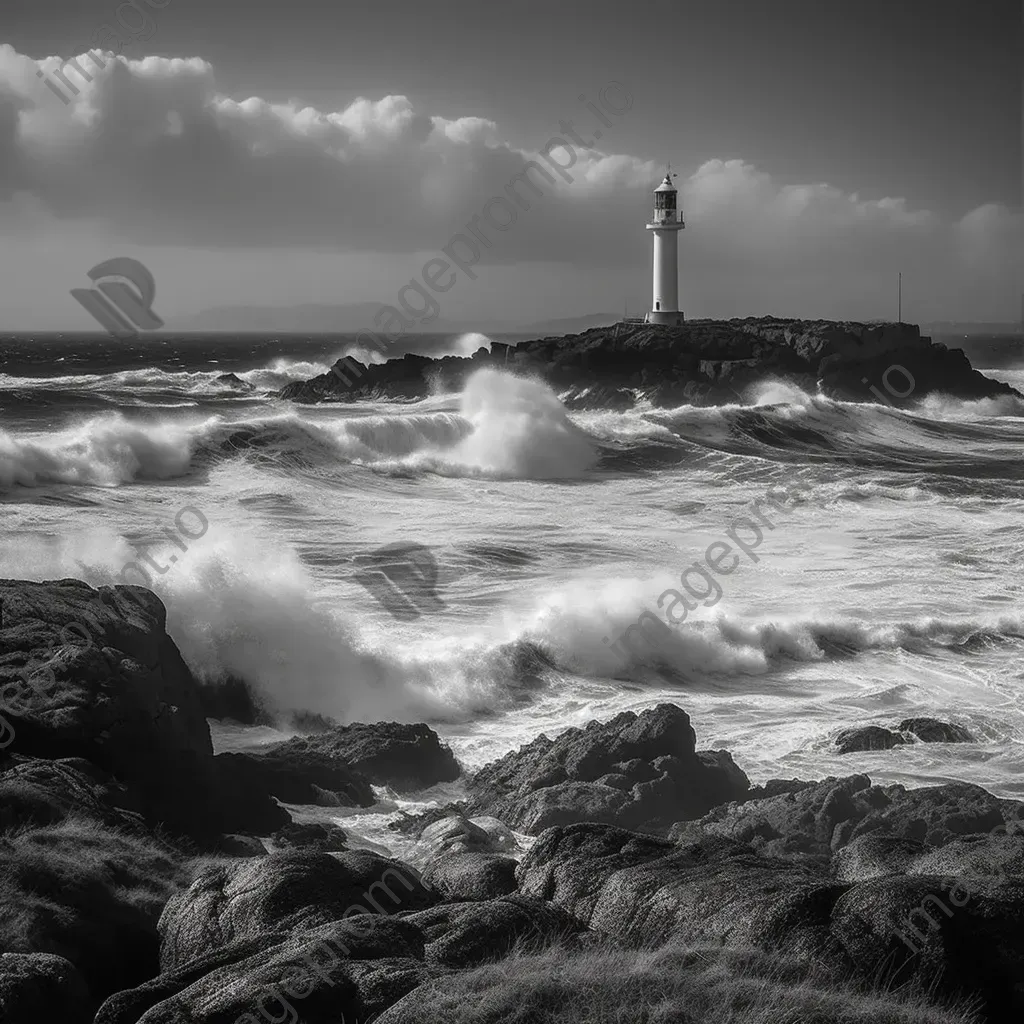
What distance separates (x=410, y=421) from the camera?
32938 millimetres

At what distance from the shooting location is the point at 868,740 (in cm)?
1187

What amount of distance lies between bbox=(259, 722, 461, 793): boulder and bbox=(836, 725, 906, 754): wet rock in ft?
13.2

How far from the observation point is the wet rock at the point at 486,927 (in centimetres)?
490

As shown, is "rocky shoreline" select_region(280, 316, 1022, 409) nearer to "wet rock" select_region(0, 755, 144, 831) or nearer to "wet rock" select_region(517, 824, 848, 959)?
"wet rock" select_region(0, 755, 144, 831)

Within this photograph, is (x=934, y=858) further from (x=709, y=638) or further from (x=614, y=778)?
(x=709, y=638)

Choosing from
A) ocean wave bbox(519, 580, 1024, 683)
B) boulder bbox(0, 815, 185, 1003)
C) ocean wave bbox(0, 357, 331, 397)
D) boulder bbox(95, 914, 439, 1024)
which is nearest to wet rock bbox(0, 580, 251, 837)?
boulder bbox(0, 815, 185, 1003)

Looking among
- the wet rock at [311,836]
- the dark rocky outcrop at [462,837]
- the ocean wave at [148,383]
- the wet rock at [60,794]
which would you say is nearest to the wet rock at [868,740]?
the dark rocky outcrop at [462,837]

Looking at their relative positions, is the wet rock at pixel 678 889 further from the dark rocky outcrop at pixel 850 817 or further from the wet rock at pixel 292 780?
the wet rock at pixel 292 780

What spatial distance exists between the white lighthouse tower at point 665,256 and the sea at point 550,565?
20.0 m

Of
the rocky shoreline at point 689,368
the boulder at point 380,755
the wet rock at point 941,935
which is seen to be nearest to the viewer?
the wet rock at point 941,935

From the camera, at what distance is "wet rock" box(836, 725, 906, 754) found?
38.7 feet

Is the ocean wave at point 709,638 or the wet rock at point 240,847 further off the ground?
the wet rock at point 240,847

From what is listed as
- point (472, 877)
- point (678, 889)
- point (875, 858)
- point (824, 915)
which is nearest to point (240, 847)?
point (472, 877)

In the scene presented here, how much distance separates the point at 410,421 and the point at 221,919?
27.8 metres
